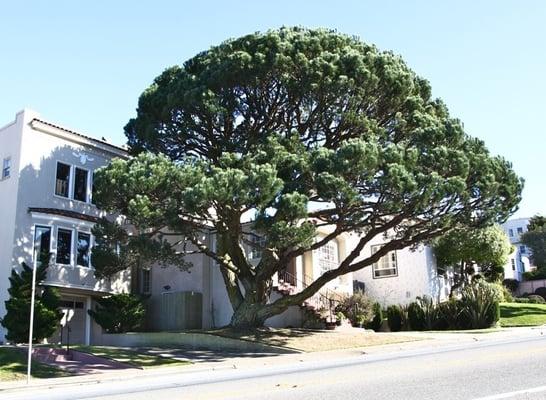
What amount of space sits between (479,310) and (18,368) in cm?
1839

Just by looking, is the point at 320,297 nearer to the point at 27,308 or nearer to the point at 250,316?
the point at 250,316

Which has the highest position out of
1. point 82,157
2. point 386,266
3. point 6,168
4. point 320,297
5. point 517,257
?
point 82,157

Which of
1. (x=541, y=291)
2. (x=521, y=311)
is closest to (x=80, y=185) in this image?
(x=521, y=311)

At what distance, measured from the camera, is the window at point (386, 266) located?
33.5 m

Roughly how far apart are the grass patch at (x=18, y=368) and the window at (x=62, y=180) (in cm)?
928

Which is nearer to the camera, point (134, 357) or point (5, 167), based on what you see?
point (134, 357)

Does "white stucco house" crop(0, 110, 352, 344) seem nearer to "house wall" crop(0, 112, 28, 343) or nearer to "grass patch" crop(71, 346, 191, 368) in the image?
"house wall" crop(0, 112, 28, 343)

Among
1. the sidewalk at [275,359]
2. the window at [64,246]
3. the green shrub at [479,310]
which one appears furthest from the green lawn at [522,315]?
the window at [64,246]

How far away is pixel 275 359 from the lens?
1820 centimetres

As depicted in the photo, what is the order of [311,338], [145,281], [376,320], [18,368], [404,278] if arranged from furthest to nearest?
[404,278] → [145,281] → [376,320] → [311,338] → [18,368]

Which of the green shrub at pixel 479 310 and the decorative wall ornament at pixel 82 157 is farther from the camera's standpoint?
the decorative wall ornament at pixel 82 157

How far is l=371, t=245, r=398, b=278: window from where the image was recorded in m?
33.5

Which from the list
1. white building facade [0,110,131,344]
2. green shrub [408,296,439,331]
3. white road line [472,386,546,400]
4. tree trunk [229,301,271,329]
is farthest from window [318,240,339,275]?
white road line [472,386,546,400]

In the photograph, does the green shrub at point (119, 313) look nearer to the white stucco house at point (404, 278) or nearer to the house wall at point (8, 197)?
the house wall at point (8, 197)
